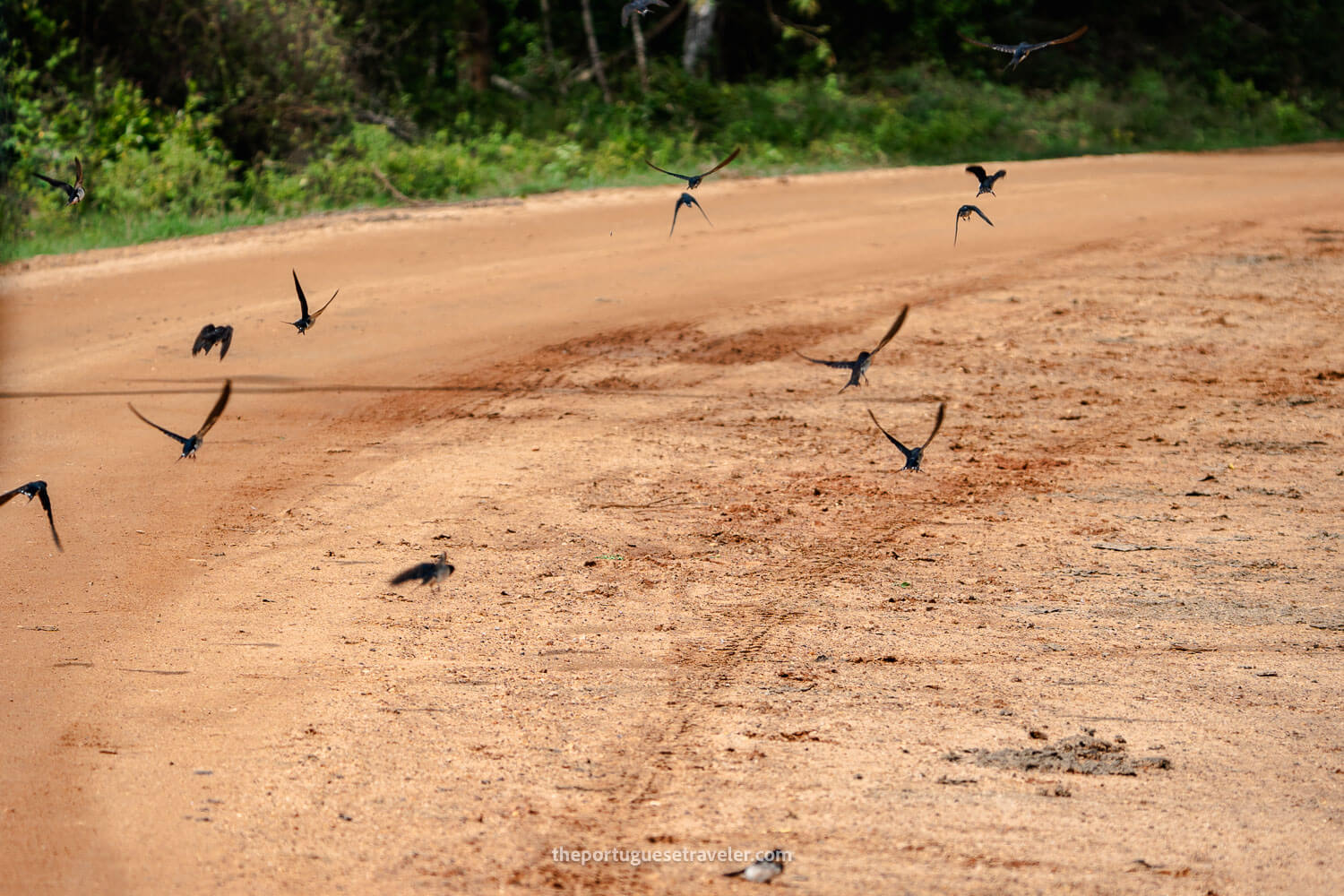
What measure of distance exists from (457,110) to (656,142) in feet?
10.6

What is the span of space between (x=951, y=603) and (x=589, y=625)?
1.47m

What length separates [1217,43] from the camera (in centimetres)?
2597

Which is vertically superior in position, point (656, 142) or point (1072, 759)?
point (656, 142)

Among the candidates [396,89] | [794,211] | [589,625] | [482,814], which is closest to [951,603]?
[589,625]

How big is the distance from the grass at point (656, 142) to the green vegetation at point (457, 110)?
0.04 metres

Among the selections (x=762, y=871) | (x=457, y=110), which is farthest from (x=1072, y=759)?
(x=457, y=110)

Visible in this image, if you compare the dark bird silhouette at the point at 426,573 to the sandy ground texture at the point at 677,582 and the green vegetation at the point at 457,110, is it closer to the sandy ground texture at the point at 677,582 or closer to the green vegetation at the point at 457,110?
the sandy ground texture at the point at 677,582

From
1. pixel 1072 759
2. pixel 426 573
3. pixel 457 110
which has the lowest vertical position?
pixel 1072 759

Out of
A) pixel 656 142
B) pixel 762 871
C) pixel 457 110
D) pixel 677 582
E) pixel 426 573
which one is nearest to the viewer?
pixel 762 871

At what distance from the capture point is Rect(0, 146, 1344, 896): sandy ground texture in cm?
389

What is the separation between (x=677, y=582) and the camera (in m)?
5.72

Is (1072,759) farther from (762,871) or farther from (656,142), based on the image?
(656,142)

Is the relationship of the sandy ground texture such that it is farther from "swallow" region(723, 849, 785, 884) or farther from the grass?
the grass

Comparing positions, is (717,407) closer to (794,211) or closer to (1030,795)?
(1030,795)
